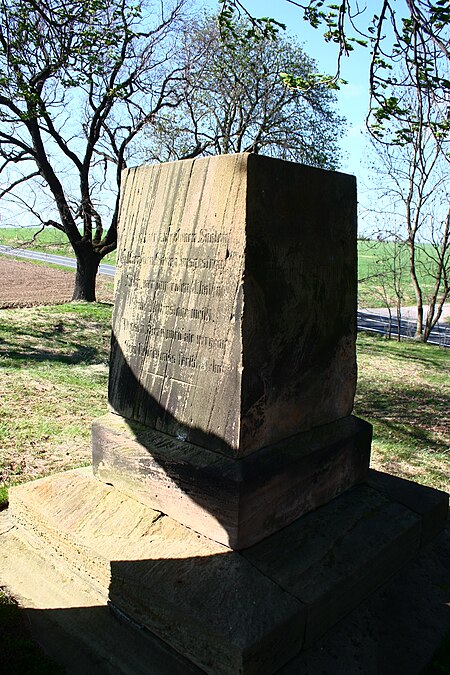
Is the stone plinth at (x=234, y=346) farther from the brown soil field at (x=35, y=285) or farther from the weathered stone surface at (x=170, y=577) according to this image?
the brown soil field at (x=35, y=285)

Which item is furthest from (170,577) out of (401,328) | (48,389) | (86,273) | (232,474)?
(401,328)

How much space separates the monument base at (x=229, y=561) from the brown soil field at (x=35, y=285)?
12.9 meters

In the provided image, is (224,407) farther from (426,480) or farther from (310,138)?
(310,138)

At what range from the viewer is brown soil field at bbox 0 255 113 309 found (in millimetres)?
17534

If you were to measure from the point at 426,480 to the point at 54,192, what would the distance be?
1389cm

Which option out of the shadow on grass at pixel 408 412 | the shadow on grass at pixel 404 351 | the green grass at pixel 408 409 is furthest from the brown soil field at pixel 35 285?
the shadow on grass at pixel 408 412

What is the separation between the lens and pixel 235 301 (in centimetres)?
279

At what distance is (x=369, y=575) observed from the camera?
9.62 feet

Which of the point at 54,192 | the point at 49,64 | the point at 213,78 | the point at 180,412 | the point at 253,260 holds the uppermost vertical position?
the point at 213,78

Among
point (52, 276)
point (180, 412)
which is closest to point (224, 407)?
point (180, 412)

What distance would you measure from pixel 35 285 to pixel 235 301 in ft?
68.9

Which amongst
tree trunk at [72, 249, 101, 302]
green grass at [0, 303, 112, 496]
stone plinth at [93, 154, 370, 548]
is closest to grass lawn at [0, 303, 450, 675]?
green grass at [0, 303, 112, 496]

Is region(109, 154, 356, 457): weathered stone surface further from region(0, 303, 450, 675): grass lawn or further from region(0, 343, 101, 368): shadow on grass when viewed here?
region(0, 343, 101, 368): shadow on grass

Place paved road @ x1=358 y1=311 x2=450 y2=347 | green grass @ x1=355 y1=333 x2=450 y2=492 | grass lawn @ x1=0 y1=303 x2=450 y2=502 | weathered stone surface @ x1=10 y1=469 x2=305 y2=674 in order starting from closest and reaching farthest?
weathered stone surface @ x1=10 y1=469 x2=305 y2=674 → grass lawn @ x1=0 y1=303 x2=450 y2=502 → green grass @ x1=355 y1=333 x2=450 y2=492 → paved road @ x1=358 y1=311 x2=450 y2=347
